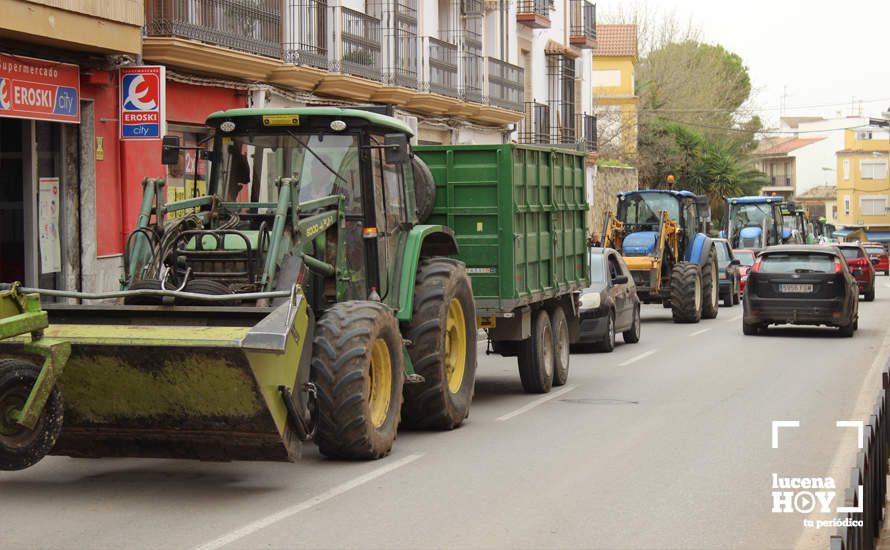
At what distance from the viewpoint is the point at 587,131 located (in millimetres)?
47281

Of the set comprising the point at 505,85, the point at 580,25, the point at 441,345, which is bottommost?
the point at 441,345

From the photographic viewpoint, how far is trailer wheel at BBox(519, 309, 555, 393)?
48.9 feet

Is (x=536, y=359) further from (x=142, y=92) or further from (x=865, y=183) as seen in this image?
(x=865, y=183)

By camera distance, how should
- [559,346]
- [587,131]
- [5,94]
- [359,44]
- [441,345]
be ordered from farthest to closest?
[587,131], [359,44], [5,94], [559,346], [441,345]

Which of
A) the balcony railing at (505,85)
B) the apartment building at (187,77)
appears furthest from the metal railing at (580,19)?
the apartment building at (187,77)

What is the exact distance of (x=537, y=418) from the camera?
42.7 feet

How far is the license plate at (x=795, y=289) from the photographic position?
22.9 meters

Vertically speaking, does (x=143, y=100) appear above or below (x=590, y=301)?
above

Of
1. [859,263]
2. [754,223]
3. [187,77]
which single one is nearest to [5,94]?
[187,77]

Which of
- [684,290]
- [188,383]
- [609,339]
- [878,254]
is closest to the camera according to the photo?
[188,383]

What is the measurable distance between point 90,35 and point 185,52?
2563 mm

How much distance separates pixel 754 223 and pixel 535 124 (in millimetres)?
8474

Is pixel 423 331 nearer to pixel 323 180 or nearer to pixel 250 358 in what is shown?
pixel 323 180

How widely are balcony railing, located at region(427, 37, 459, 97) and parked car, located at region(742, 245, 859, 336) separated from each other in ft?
31.0
